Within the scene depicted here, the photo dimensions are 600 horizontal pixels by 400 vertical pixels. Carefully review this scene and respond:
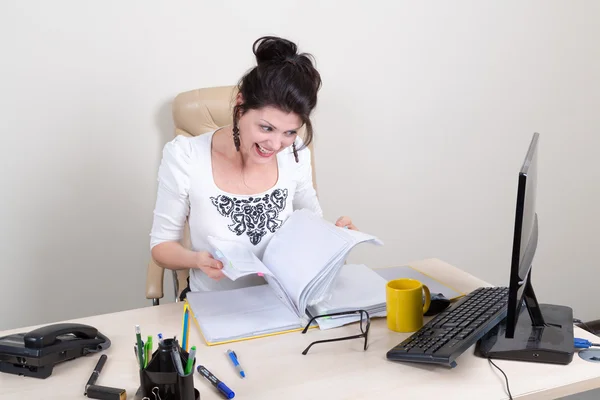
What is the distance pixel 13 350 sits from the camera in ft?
3.82

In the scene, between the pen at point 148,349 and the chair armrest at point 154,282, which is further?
the chair armrest at point 154,282

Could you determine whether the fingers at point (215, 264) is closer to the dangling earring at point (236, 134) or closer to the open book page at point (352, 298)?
the open book page at point (352, 298)

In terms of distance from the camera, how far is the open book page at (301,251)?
4.47 feet

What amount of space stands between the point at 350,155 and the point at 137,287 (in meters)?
0.93

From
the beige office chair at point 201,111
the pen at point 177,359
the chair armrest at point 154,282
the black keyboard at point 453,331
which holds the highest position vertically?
the beige office chair at point 201,111

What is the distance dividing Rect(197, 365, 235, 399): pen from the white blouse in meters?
0.52

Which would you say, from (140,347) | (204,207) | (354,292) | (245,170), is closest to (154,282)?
(204,207)

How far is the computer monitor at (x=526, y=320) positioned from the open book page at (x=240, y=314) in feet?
1.33

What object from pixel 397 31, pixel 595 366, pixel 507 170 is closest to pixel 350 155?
pixel 397 31

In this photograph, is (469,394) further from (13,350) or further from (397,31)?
(397,31)

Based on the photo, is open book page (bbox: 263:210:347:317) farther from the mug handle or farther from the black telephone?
the black telephone

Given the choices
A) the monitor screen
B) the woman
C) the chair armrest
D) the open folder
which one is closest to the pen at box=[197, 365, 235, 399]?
the open folder

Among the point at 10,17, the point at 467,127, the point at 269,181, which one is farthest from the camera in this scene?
the point at 467,127

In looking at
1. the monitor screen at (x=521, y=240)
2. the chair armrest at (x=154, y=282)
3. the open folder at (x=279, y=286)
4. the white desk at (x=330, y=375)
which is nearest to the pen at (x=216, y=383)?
the white desk at (x=330, y=375)
